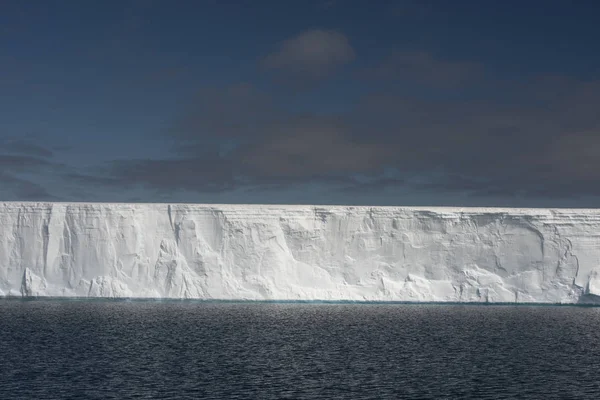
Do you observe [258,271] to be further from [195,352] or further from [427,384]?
[427,384]

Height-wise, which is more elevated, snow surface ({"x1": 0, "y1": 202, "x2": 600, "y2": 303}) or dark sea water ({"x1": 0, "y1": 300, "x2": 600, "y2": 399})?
snow surface ({"x1": 0, "y1": 202, "x2": 600, "y2": 303})

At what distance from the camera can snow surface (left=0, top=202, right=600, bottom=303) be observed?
118 ft

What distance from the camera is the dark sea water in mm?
15211

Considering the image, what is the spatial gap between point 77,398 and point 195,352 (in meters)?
6.04

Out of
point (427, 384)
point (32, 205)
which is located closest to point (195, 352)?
point (427, 384)

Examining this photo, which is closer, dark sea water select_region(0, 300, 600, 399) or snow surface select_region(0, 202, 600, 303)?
dark sea water select_region(0, 300, 600, 399)

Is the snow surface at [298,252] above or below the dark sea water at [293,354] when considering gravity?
above

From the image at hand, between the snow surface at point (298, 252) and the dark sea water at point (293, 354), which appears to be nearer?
the dark sea water at point (293, 354)

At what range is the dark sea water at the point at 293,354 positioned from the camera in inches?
599

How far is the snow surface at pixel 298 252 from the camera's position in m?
35.9

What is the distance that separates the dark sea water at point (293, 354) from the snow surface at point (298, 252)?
186 inches

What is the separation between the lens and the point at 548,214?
3606 centimetres

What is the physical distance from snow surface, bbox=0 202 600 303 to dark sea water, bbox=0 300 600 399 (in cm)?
473

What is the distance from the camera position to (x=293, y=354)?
778 inches
